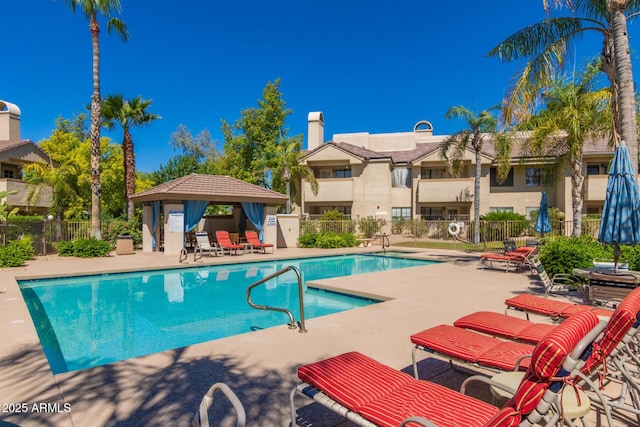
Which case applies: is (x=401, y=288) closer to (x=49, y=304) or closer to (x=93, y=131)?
(x=49, y=304)

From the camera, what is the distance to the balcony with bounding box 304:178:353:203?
31141mm

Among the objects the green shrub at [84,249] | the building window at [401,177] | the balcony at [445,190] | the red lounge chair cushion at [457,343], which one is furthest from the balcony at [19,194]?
the red lounge chair cushion at [457,343]

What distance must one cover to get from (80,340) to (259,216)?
14932 mm

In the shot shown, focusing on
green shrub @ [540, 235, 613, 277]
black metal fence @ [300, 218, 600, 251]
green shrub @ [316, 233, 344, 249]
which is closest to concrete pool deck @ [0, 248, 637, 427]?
green shrub @ [540, 235, 613, 277]

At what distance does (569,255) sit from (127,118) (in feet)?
79.1

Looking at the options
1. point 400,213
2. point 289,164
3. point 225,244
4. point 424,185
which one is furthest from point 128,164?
point 424,185

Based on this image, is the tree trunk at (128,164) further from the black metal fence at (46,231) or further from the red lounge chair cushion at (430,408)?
the red lounge chair cushion at (430,408)

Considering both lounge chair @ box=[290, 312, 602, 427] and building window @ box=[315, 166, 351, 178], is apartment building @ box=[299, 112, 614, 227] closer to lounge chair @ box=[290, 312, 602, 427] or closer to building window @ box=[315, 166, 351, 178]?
building window @ box=[315, 166, 351, 178]

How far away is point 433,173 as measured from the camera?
32781 mm

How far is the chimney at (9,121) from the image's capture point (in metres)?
32.1

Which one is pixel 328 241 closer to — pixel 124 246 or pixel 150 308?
pixel 124 246

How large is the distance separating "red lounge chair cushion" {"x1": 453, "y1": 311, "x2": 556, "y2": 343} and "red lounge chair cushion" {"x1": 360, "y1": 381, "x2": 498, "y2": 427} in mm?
1729


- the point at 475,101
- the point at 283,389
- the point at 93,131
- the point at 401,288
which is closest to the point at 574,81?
the point at 475,101

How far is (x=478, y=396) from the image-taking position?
3.92 meters
